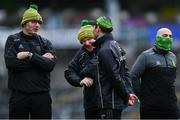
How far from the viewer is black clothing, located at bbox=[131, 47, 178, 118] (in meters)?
10.7

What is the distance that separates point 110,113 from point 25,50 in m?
1.40

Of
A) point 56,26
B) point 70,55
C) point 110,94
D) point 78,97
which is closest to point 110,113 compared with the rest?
point 110,94

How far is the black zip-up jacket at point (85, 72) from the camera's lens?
33.1ft

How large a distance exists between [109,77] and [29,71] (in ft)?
3.49

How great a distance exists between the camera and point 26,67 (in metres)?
9.99

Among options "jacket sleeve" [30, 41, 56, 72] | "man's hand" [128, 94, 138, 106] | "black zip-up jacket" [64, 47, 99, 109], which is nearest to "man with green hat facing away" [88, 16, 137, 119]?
"man's hand" [128, 94, 138, 106]

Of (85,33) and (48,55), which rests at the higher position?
(85,33)

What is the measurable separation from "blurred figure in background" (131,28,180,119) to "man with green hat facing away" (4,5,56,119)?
138 centimetres

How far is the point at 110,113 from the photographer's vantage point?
9805mm

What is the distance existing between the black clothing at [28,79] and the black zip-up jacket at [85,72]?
0.42 meters

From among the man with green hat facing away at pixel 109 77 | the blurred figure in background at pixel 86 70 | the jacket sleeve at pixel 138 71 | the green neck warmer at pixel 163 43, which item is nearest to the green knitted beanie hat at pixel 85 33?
the blurred figure in background at pixel 86 70

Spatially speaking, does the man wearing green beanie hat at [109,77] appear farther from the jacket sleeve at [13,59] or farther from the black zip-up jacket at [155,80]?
the jacket sleeve at [13,59]

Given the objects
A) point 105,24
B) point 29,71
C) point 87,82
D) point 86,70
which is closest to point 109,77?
point 87,82

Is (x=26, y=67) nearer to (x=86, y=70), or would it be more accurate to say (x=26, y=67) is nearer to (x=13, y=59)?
(x=13, y=59)
